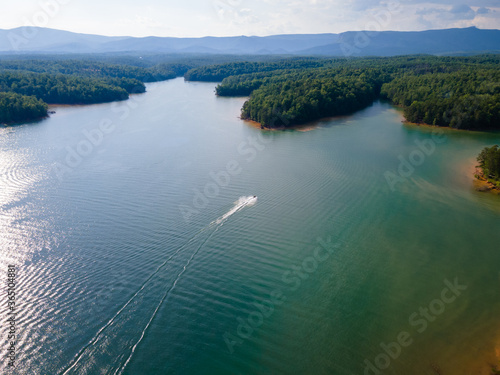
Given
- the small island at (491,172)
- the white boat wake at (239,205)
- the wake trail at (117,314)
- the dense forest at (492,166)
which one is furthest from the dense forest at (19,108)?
the dense forest at (492,166)

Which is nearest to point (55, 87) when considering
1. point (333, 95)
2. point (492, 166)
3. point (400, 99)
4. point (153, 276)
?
point (333, 95)

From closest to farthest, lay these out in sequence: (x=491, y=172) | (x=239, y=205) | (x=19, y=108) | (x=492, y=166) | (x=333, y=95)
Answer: (x=239, y=205), (x=492, y=166), (x=491, y=172), (x=19, y=108), (x=333, y=95)

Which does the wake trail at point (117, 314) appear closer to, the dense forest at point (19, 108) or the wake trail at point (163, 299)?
the wake trail at point (163, 299)

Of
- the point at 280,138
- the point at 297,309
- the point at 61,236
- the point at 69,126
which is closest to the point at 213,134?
the point at 280,138

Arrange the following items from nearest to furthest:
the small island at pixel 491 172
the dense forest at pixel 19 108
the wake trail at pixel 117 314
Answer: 1. the wake trail at pixel 117 314
2. the small island at pixel 491 172
3. the dense forest at pixel 19 108

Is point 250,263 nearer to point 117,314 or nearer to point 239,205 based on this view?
point 239,205

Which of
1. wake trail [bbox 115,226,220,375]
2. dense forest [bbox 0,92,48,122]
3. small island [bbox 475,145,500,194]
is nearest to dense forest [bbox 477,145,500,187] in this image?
small island [bbox 475,145,500,194]

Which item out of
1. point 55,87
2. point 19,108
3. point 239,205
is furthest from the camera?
point 55,87
